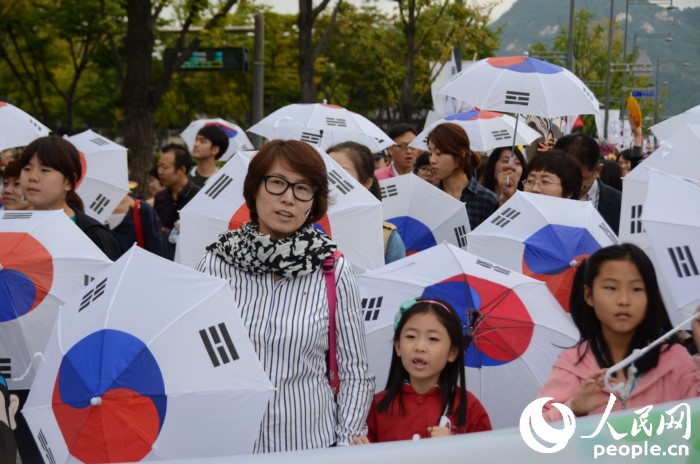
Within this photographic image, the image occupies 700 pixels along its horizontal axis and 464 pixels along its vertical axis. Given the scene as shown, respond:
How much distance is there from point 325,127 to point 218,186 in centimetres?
428

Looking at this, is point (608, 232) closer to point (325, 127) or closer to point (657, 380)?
point (657, 380)

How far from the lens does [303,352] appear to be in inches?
141

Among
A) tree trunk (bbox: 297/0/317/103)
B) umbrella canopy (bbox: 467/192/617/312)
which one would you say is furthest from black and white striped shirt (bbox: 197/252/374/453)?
tree trunk (bbox: 297/0/317/103)

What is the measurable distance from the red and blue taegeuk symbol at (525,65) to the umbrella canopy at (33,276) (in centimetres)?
449

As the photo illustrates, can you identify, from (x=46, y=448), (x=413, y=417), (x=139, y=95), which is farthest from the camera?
(x=139, y=95)

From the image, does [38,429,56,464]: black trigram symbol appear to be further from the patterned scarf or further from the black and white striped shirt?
the patterned scarf

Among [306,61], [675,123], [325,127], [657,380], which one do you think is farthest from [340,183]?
[306,61]

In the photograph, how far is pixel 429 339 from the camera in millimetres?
4039

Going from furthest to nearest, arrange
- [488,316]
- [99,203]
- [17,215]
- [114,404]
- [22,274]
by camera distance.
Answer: [99,203] → [17,215] → [22,274] → [488,316] → [114,404]

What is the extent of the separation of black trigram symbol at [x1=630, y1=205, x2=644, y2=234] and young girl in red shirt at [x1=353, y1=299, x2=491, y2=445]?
1.57m

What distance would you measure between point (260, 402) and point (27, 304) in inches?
73.0

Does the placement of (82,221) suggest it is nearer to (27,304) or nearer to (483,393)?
(27,304)

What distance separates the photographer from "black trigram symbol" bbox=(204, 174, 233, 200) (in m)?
5.91

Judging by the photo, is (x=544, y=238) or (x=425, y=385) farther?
(x=544, y=238)
